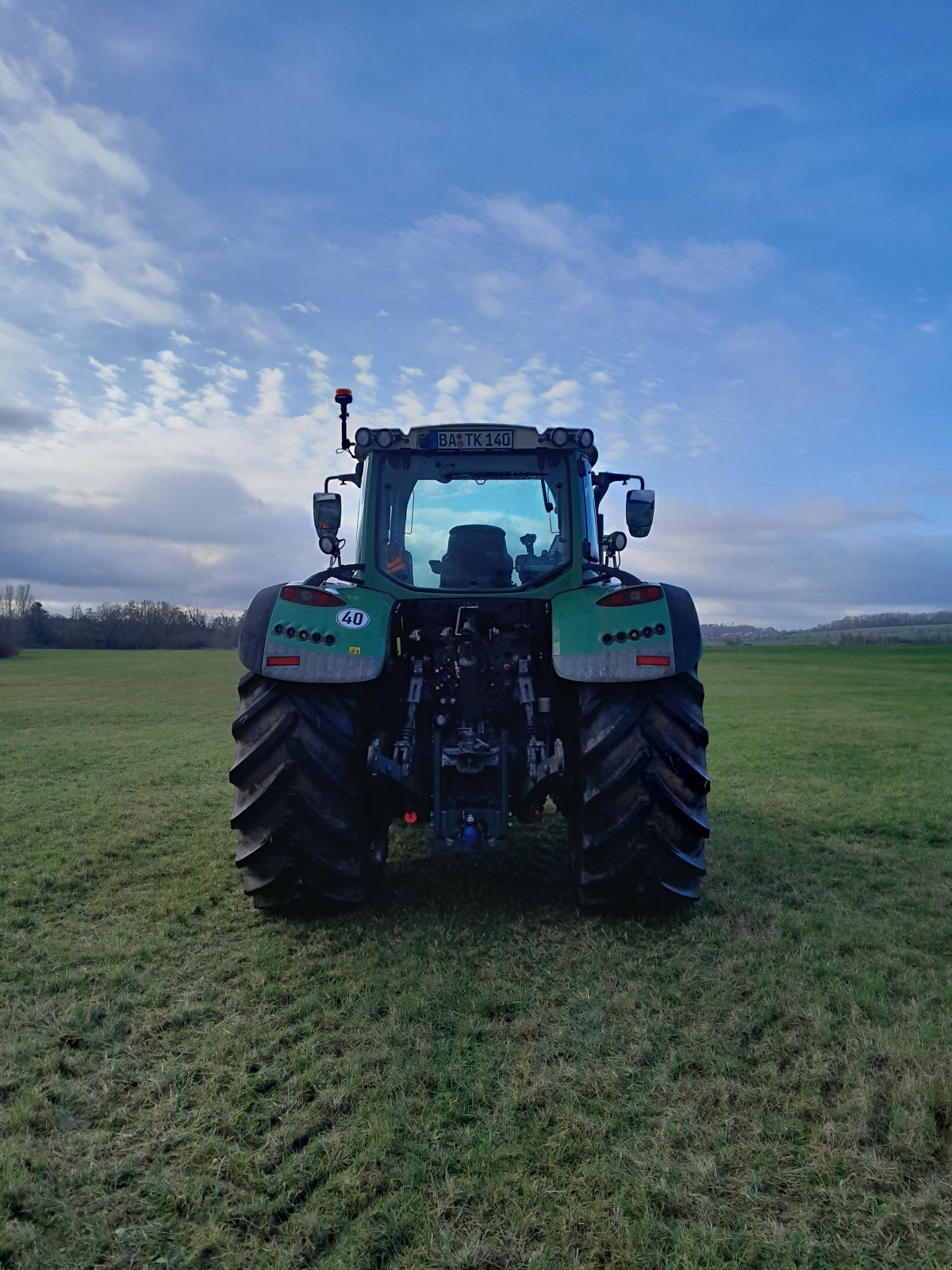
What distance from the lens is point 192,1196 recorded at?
193 cm

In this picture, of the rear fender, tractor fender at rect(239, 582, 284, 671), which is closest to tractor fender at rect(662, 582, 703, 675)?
the rear fender

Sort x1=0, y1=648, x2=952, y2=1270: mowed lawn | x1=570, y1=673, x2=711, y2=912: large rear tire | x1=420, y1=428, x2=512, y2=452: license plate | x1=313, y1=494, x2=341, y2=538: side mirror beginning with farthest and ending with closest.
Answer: x1=313, y1=494, x2=341, y2=538: side mirror, x1=420, y1=428, x2=512, y2=452: license plate, x1=570, y1=673, x2=711, y2=912: large rear tire, x1=0, y1=648, x2=952, y2=1270: mowed lawn

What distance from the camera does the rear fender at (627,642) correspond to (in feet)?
12.1

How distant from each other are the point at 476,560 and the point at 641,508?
1207 millimetres

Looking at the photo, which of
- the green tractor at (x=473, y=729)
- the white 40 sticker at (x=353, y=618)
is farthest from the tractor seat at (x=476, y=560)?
the white 40 sticker at (x=353, y=618)

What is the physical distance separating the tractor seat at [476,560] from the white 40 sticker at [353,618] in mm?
771

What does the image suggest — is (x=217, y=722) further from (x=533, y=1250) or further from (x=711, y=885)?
(x=533, y=1250)

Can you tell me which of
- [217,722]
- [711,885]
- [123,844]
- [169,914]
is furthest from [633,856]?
[217,722]

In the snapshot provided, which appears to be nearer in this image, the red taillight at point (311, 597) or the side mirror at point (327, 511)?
the red taillight at point (311, 597)

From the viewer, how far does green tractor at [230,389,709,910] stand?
368 cm

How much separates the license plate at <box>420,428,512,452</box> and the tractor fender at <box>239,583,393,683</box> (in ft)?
4.09

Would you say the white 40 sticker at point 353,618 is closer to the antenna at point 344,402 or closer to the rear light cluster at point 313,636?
the rear light cluster at point 313,636

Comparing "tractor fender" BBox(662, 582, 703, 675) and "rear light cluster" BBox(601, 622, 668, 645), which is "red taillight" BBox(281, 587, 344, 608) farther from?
"tractor fender" BBox(662, 582, 703, 675)

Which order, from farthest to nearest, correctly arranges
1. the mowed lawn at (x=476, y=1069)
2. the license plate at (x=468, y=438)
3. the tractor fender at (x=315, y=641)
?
the license plate at (x=468, y=438) < the tractor fender at (x=315, y=641) < the mowed lawn at (x=476, y=1069)
